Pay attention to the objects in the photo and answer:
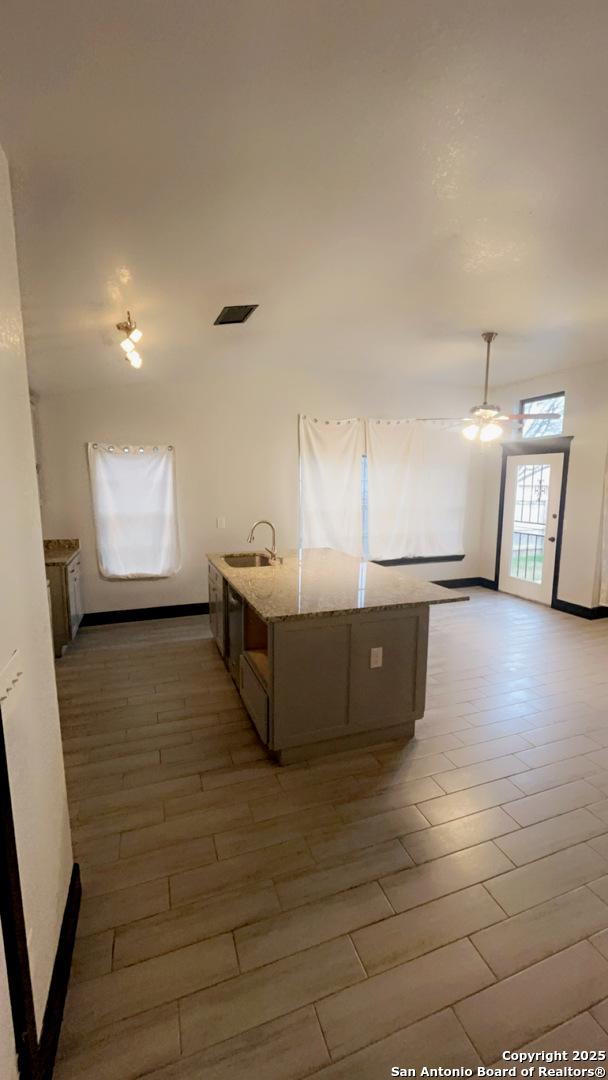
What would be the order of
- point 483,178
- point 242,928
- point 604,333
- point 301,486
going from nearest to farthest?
point 242,928 → point 483,178 → point 604,333 → point 301,486

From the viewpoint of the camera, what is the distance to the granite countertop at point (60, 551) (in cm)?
389

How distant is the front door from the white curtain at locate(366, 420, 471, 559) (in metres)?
0.60

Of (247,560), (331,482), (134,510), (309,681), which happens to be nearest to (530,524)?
(331,482)

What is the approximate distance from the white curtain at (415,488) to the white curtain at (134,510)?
245cm

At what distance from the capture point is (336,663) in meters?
2.43

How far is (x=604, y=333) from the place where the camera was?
3924 mm

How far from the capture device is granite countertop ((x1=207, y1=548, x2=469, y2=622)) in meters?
2.34

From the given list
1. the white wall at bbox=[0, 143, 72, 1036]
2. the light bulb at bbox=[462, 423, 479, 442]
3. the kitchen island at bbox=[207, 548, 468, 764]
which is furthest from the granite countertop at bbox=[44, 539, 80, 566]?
the light bulb at bbox=[462, 423, 479, 442]

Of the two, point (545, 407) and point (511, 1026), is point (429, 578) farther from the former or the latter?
point (511, 1026)

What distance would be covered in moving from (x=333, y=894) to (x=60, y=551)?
3.92 m

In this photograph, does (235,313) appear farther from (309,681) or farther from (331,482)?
(331,482)

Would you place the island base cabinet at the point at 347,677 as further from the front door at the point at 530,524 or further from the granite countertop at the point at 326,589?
the front door at the point at 530,524

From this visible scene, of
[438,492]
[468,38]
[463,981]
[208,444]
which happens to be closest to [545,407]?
A: [438,492]

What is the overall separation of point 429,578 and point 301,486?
7.53 feet
